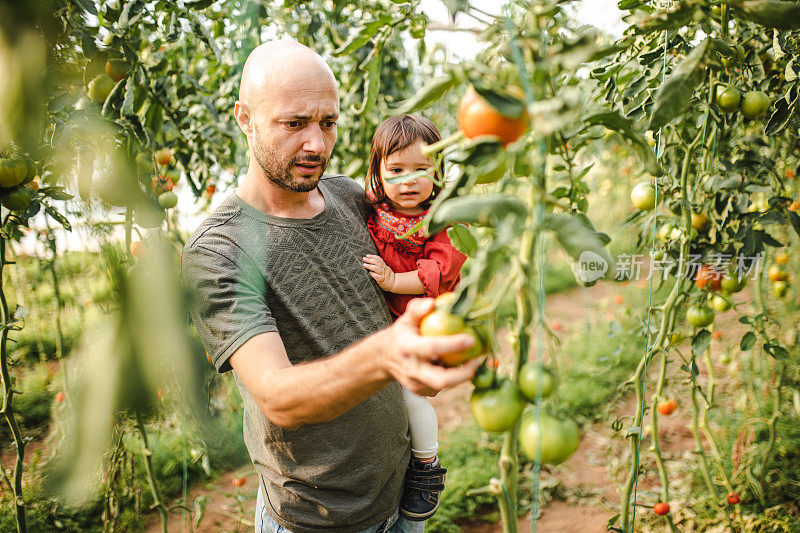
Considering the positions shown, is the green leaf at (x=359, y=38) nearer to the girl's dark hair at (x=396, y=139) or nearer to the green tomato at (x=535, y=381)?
the girl's dark hair at (x=396, y=139)

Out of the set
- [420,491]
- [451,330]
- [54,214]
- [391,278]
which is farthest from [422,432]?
[54,214]

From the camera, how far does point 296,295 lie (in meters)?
1.07

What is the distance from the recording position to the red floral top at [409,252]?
1.26 metres

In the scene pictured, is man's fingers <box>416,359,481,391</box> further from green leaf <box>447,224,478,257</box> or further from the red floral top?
the red floral top

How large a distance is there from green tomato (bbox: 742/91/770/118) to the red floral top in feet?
2.37

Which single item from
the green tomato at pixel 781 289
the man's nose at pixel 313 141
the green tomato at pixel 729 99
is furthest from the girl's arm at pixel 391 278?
the green tomato at pixel 781 289

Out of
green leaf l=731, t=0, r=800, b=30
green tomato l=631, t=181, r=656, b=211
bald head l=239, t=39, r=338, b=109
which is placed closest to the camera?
green leaf l=731, t=0, r=800, b=30

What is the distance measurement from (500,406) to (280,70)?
2.80 ft

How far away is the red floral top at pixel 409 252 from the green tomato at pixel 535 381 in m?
0.72

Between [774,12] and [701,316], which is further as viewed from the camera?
[701,316]

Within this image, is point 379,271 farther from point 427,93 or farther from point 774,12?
point 774,12

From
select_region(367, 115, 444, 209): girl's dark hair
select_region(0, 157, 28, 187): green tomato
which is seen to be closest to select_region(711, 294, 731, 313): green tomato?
select_region(367, 115, 444, 209): girl's dark hair

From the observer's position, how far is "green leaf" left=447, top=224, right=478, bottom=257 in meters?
0.71

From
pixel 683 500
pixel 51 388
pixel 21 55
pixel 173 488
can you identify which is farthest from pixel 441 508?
pixel 51 388
